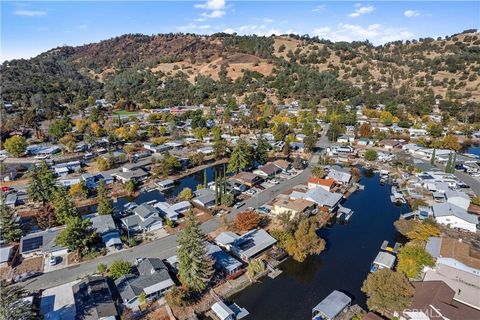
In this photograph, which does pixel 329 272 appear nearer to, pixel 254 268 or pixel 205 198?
pixel 254 268

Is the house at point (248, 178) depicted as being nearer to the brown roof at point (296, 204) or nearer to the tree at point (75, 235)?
the brown roof at point (296, 204)

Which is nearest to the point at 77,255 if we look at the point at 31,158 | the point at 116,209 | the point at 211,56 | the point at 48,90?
the point at 116,209

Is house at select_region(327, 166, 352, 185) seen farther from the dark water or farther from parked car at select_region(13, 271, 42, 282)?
parked car at select_region(13, 271, 42, 282)

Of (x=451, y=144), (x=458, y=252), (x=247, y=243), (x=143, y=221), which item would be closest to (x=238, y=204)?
(x=247, y=243)

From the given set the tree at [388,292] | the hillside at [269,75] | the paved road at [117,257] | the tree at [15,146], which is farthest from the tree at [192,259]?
the hillside at [269,75]

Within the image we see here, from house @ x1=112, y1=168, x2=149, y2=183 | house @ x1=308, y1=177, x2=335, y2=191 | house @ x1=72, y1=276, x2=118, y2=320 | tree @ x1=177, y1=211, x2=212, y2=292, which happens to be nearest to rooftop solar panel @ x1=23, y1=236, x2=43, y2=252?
house @ x1=72, y1=276, x2=118, y2=320

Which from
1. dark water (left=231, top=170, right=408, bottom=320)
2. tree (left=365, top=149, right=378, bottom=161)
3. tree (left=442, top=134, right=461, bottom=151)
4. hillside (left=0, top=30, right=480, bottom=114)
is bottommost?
dark water (left=231, top=170, right=408, bottom=320)

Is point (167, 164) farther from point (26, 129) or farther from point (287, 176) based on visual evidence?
point (26, 129)
